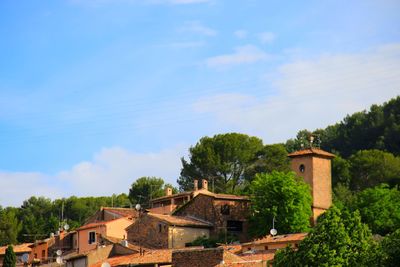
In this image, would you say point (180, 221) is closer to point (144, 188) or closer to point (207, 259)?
point (207, 259)

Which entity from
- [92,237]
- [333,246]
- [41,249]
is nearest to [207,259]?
[333,246]

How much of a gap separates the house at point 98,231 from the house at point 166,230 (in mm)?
4567

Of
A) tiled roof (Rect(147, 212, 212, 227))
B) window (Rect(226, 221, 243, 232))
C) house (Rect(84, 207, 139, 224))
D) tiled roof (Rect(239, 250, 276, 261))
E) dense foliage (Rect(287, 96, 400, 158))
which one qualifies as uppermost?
dense foliage (Rect(287, 96, 400, 158))

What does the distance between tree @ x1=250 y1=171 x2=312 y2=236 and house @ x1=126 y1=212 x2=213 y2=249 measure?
373 centimetres

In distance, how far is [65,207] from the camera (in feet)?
339

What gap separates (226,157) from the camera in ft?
281

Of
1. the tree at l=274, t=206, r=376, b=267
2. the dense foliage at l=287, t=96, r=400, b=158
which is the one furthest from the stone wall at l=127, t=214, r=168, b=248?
the dense foliage at l=287, t=96, r=400, b=158

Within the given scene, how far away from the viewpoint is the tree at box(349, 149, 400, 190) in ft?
276

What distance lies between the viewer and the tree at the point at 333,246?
1556 inches

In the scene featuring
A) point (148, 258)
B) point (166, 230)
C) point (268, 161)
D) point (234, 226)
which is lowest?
point (148, 258)

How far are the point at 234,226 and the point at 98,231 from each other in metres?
10.4

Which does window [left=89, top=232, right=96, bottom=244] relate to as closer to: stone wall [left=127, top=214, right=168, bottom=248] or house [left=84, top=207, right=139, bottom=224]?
house [left=84, top=207, right=139, bottom=224]

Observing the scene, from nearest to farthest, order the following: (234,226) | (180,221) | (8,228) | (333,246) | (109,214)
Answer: (333,246)
(180,221)
(234,226)
(109,214)
(8,228)

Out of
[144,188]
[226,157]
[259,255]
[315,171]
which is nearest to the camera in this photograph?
[259,255]
